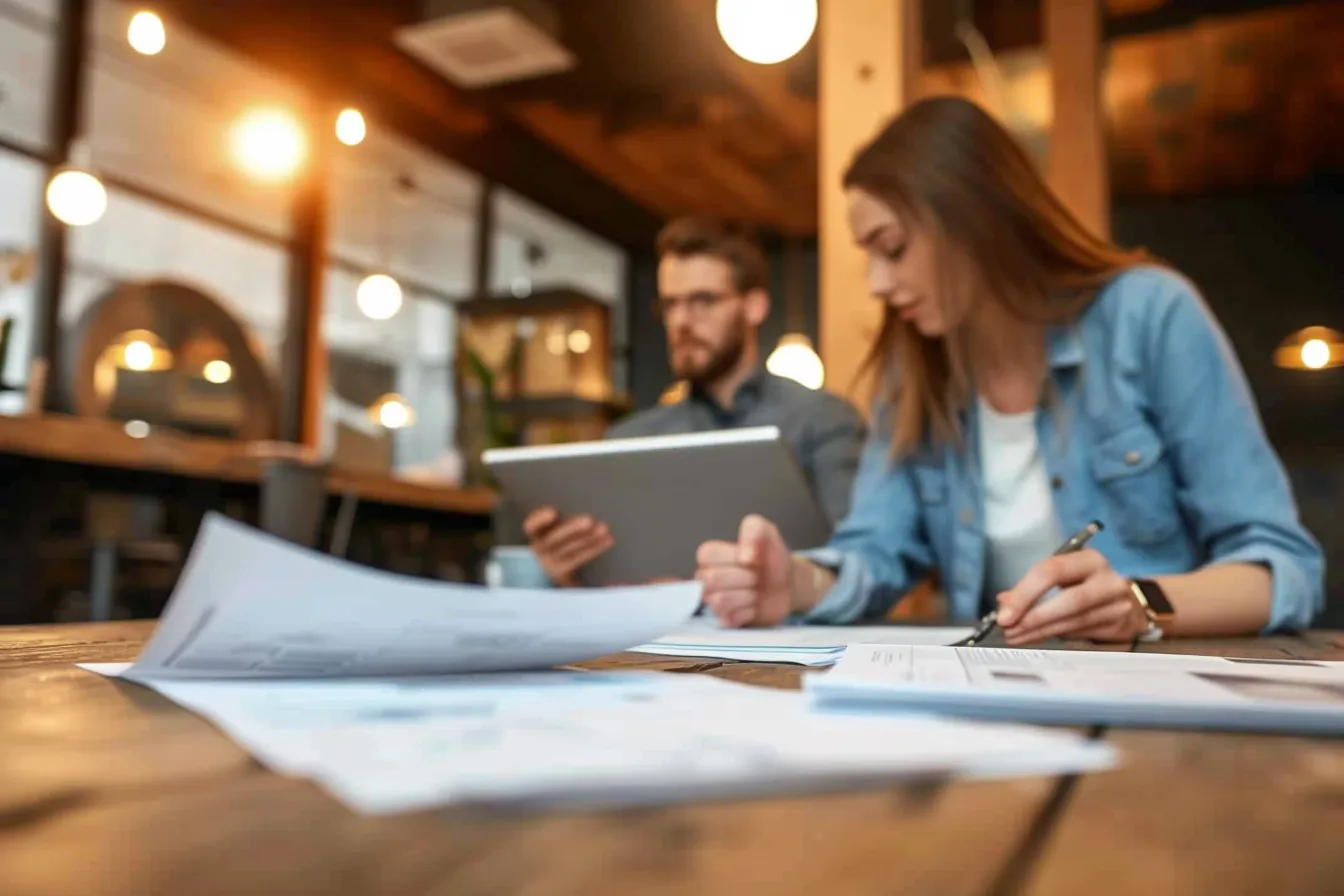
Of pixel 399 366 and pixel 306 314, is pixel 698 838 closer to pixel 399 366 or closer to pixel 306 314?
pixel 306 314

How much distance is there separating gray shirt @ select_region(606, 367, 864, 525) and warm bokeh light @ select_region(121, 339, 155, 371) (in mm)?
2294

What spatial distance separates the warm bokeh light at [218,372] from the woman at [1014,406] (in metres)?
3.51

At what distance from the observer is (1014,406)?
129 centimetres

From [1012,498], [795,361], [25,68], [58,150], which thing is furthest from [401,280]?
[1012,498]

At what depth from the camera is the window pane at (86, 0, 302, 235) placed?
13.9 feet

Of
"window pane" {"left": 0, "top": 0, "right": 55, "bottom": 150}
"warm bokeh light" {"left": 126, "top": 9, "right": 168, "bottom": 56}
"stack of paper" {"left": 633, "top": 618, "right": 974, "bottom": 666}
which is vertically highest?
"window pane" {"left": 0, "top": 0, "right": 55, "bottom": 150}

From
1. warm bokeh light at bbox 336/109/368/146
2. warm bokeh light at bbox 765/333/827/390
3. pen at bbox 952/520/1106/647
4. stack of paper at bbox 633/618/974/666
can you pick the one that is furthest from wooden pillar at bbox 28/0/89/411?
pen at bbox 952/520/1106/647

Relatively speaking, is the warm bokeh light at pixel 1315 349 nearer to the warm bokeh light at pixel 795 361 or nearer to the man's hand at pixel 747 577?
the warm bokeh light at pixel 795 361

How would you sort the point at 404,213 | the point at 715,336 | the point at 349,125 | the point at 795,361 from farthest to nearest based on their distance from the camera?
1. the point at 404,213
2. the point at 795,361
3. the point at 349,125
4. the point at 715,336

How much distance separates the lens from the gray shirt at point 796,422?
1.99 metres

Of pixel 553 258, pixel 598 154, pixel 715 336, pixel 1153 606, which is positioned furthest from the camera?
pixel 553 258

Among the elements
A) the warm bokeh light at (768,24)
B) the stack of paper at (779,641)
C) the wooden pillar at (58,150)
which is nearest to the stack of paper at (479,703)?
the stack of paper at (779,641)

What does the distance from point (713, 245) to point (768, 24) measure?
2.02 ft

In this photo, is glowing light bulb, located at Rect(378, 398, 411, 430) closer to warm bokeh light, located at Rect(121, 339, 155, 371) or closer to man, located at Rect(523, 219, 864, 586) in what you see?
warm bokeh light, located at Rect(121, 339, 155, 371)
